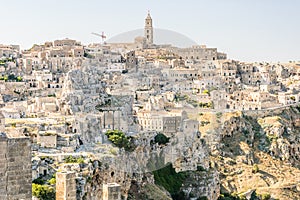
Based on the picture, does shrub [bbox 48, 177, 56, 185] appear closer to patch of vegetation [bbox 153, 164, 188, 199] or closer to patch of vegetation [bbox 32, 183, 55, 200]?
patch of vegetation [bbox 32, 183, 55, 200]

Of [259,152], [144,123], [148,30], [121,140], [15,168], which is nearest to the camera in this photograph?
[15,168]

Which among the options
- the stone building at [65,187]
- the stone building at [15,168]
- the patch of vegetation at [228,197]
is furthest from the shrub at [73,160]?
the patch of vegetation at [228,197]

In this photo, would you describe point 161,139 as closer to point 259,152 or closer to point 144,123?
point 144,123

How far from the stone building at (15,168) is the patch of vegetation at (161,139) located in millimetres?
12787

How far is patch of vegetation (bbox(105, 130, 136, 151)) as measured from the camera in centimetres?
1762

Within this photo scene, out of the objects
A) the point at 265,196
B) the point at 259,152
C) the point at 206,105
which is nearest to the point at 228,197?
the point at 265,196

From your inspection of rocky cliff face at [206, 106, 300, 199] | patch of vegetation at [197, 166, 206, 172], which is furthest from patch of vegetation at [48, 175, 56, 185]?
rocky cliff face at [206, 106, 300, 199]

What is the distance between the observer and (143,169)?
17797mm

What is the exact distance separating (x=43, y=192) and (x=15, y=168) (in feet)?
16.2

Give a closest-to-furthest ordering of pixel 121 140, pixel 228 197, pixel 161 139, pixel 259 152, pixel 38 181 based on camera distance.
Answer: pixel 38 181
pixel 121 140
pixel 161 139
pixel 228 197
pixel 259 152

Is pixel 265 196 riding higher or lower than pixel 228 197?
lower

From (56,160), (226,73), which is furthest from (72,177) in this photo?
(226,73)

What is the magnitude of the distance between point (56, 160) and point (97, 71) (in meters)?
18.5

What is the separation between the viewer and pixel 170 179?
20.0m
